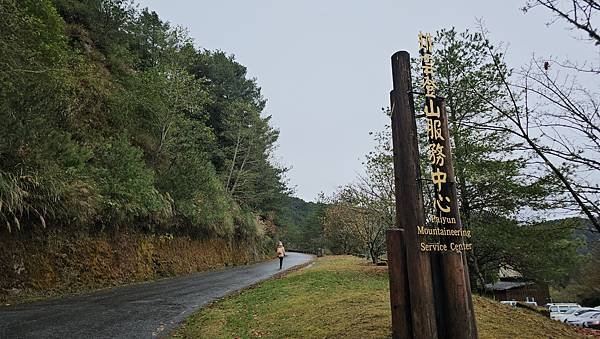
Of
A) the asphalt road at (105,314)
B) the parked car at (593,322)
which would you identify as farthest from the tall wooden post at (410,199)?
the parked car at (593,322)

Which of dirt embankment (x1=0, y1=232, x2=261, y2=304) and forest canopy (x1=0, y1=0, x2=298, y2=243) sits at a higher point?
forest canopy (x1=0, y1=0, x2=298, y2=243)

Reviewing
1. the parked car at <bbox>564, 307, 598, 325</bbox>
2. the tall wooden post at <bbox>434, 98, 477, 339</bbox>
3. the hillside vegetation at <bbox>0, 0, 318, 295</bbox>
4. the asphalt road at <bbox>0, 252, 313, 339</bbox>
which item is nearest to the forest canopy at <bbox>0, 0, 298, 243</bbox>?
the hillside vegetation at <bbox>0, 0, 318, 295</bbox>

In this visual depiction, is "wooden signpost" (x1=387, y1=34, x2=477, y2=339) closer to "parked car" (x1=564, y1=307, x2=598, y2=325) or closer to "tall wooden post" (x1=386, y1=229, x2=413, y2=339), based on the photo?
"tall wooden post" (x1=386, y1=229, x2=413, y2=339)

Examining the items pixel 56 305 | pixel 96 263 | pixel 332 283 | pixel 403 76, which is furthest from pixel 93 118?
pixel 403 76

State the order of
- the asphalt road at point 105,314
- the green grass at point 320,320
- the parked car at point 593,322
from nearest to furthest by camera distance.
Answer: the green grass at point 320,320
the asphalt road at point 105,314
the parked car at point 593,322

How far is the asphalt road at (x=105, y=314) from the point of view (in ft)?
20.4

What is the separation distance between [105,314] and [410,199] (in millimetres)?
6249

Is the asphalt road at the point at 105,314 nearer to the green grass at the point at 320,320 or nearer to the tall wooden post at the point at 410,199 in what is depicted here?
the green grass at the point at 320,320

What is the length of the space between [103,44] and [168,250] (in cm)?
1224

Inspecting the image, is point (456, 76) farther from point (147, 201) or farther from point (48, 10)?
point (48, 10)

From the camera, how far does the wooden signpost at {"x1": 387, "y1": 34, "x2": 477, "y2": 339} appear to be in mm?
4559

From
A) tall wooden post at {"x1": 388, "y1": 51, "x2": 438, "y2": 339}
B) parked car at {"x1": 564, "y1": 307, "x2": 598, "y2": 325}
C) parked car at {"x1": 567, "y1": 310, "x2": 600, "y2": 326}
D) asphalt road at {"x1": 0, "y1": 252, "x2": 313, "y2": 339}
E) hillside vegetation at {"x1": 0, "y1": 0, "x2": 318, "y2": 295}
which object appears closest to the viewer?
tall wooden post at {"x1": 388, "y1": 51, "x2": 438, "y2": 339}

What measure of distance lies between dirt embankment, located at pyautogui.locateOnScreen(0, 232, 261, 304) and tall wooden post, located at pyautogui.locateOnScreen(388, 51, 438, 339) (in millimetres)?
9306

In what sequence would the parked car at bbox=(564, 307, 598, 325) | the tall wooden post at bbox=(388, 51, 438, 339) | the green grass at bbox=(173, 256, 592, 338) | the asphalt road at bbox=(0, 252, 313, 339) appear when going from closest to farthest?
the tall wooden post at bbox=(388, 51, 438, 339), the green grass at bbox=(173, 256, 592, 338), the asphalt road at bbox=(0, 252, 313, 339), the parked car at bbox=(564, 307, 598, 325)
